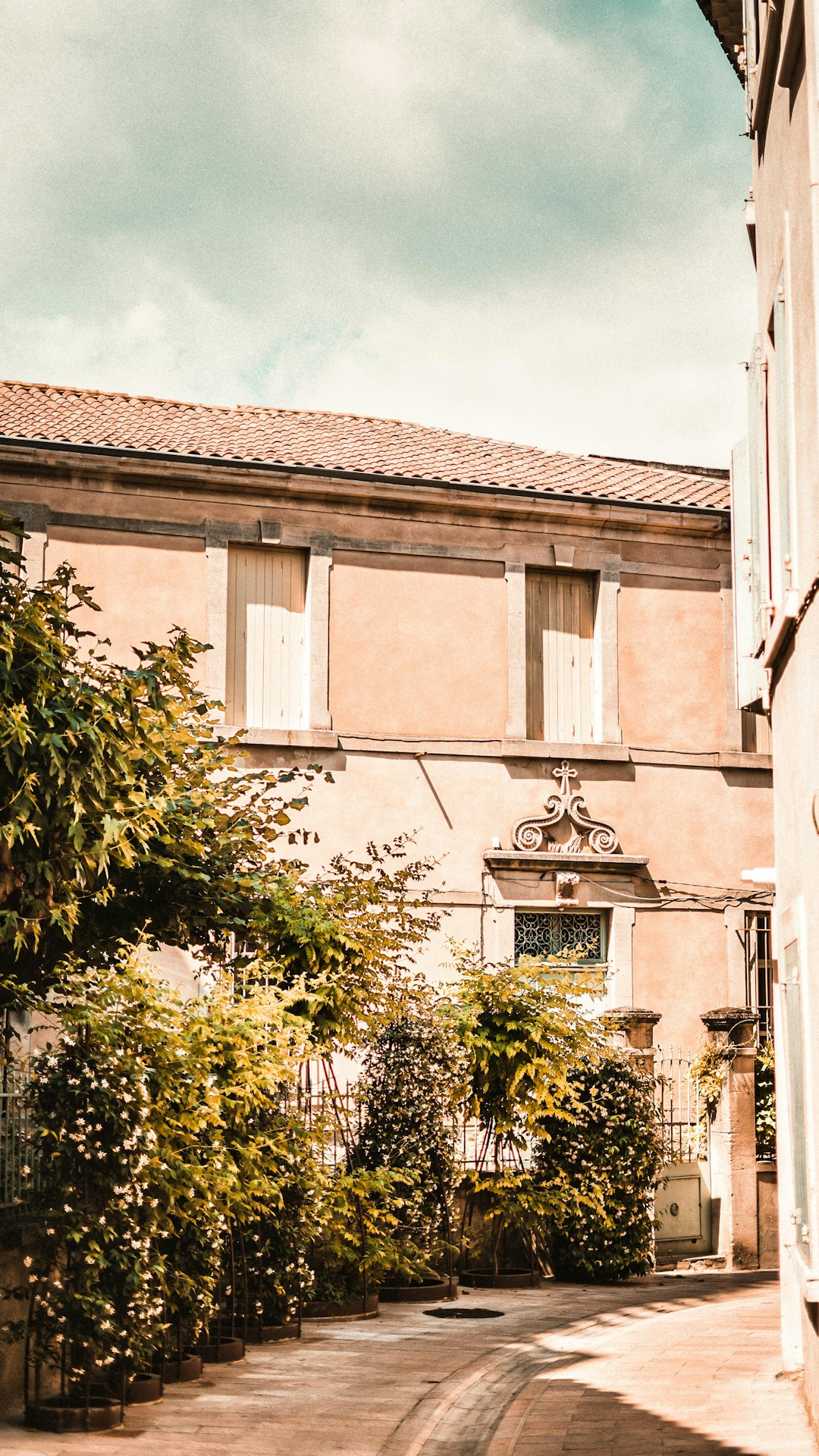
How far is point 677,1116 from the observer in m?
16.1

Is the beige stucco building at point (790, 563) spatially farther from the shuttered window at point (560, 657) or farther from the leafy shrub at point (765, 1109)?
the shuttered window at point (560, 657)

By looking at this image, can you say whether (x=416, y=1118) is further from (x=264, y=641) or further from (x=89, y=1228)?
(x=264, y=641)

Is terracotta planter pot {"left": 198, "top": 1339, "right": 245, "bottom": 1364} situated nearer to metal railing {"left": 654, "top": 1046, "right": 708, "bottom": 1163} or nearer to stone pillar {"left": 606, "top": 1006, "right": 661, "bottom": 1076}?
stone pillar {"left": 606, "top": 1006, "right": 661, "bottom": 1076}

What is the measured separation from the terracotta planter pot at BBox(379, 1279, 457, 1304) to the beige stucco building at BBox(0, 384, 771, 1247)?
166 inches

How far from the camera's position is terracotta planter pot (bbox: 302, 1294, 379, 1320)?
1217 centimetres

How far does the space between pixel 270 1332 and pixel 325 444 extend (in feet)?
36.5

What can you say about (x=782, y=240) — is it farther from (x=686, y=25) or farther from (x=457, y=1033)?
(x=457, y=1033)

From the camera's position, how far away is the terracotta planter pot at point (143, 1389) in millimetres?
8750

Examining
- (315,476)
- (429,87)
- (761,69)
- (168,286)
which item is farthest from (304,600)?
(761,69)

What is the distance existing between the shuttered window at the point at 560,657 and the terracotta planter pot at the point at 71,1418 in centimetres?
1116

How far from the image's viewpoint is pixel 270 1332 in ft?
36.5

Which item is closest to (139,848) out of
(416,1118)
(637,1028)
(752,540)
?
(416,1118)

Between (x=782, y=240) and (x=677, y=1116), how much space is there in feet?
32.6

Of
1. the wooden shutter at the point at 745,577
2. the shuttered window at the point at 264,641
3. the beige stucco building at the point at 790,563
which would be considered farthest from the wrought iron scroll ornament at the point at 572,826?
the beige stucco building at the point at 790,563
